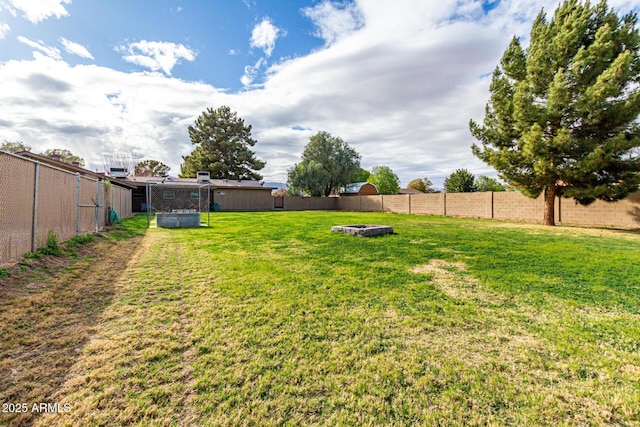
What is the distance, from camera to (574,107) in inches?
431

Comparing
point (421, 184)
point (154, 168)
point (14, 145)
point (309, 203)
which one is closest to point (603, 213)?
point (309, 203)

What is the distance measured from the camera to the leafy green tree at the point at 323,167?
31219mm

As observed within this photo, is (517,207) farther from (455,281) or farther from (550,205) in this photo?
(455,281)

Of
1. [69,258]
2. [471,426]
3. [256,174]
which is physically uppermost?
[256,174]

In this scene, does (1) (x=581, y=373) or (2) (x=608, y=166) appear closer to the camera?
(1) (x=581, y=373)

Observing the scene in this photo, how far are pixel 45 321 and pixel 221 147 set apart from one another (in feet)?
121

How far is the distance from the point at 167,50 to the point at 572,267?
16047 millimetres

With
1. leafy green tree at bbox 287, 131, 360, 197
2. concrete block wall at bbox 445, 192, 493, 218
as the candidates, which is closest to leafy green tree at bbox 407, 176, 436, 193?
leafy green tree at bbox 287, 131, 360, 197

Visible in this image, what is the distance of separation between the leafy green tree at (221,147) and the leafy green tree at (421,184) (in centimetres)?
2995

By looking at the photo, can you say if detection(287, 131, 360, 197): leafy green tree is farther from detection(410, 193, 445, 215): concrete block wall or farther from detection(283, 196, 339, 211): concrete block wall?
detection(410, 193, 445, 215): concrete block wall

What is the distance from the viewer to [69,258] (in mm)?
5043

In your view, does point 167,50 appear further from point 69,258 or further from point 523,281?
point 523,281

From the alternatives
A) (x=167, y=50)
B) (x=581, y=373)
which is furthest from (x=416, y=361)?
(x=167, y=50)

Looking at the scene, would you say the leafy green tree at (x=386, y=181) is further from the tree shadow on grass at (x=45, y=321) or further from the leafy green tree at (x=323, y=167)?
the tree shadow on grass at (x=45, y=321)
